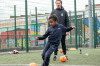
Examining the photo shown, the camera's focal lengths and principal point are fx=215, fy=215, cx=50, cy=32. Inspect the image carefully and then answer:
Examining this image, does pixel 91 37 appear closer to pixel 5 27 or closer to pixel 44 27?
pixel 44 27

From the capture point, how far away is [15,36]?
12625 millimetres

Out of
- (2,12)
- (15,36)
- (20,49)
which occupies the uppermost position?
(2,12)

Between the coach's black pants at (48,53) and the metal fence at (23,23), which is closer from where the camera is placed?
the coach's black pants at (48,53)

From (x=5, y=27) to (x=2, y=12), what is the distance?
2.93m

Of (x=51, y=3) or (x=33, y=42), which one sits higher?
(x=51, y=3)

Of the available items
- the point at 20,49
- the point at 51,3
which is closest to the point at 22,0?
the point at 51,3

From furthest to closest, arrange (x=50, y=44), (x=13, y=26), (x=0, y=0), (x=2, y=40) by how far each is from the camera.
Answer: (x=13, y=26) → (x=2, y=40) → (x=0, y=0) → (x=50, y=44)

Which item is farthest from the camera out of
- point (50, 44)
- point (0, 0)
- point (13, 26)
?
point (13, 26)

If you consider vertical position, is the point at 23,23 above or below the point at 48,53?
above

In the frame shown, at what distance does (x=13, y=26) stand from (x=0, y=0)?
2.90 metres

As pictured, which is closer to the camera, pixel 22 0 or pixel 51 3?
pixel 22 0

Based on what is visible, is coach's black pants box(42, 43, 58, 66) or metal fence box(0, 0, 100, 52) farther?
metal fence box(0, 0, 100, 52)

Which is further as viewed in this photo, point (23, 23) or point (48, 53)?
point (23, 23)

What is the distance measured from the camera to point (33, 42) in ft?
46.3
